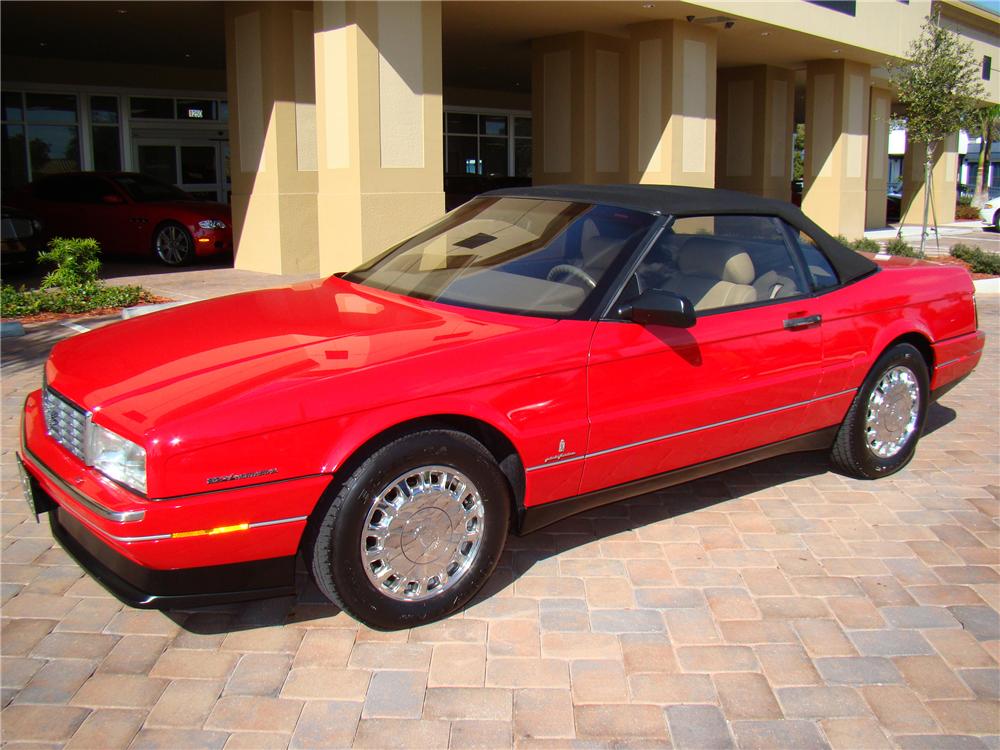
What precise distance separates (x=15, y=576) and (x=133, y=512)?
1.44m

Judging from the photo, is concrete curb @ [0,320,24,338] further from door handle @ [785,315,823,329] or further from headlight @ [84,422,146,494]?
door handle @ [785,315,823,329]

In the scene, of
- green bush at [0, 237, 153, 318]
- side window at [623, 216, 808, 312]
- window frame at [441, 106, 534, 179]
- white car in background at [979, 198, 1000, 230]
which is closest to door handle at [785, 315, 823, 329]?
side window at [623, 216, 808, 312]

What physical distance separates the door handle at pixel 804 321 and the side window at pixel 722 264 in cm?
14

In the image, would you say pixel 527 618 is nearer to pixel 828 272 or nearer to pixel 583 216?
pixel 583 216

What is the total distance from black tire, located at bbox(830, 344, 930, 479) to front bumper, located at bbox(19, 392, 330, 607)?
3075mm

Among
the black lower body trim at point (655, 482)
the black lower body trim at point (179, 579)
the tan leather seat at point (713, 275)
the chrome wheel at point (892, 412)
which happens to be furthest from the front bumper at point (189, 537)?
the chrome wheel at point (892, 412)

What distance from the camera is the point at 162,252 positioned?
15469mm

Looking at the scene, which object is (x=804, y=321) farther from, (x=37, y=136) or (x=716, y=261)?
(x=37, y=136)

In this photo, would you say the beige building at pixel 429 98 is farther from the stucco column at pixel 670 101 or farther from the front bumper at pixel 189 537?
the front bumper at pixel 189 537

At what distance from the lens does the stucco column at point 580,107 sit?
1800cm

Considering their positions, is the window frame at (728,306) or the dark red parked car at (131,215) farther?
the dark red parked car at (131,215)

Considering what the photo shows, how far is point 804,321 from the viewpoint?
4.51 metres

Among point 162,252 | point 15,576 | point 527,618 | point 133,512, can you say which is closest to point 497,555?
point 527,618

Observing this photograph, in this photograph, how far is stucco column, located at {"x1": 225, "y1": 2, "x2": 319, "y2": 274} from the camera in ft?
45.0
